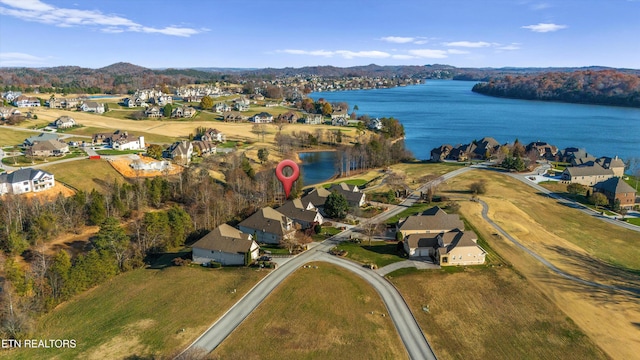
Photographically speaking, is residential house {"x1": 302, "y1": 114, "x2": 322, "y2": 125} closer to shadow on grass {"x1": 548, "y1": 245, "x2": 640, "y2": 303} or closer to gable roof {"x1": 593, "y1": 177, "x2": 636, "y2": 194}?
gable roof {"x1": 593, "y1": 177, "x2": 636, "y2": 194}

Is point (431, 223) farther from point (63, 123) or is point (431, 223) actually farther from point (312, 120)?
point (312, 120)

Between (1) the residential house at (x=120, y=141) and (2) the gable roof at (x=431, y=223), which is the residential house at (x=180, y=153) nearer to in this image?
(1) the residential house at (x=120, y=141)

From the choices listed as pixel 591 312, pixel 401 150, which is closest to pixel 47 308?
pixel 591 312

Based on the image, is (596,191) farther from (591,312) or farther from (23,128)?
(23,128)

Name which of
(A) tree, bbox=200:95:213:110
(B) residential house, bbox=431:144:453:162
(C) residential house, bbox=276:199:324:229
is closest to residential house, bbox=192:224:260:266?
(C) residential house, bbox=276:199:324:229

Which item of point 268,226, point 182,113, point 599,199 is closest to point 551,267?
point 599,199

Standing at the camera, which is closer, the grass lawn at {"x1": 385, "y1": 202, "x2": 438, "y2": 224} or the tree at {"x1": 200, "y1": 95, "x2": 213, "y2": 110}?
the grass lawn at {"x1": 385, "y1": 202, "x2": 438, "y2": 224}

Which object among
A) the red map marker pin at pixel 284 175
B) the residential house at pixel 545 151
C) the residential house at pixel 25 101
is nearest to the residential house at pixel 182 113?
the residential house at pixel 25 101

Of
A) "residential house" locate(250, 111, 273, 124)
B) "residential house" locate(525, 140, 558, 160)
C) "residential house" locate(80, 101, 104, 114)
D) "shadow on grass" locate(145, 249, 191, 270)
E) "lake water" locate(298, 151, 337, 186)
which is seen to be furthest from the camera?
"residential house" locate(250, 111, 273, 124)
